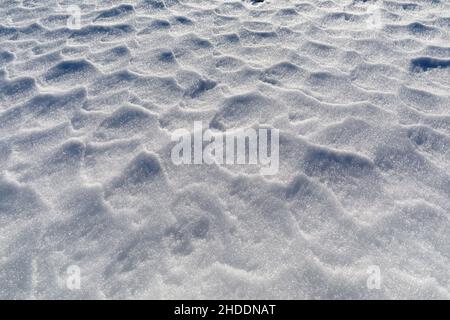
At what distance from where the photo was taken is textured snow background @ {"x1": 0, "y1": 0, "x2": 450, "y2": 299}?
187 centimetres

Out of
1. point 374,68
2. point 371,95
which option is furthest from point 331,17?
point 371,95

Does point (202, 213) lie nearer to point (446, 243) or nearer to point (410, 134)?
point (446, 243)

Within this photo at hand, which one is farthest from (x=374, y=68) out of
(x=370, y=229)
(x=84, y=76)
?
(x=84, y=76)

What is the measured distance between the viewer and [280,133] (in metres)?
2.44

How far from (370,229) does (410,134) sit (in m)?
0.84

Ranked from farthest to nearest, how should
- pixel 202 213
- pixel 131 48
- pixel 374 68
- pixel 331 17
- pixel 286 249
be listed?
pixel 331 17 < pixel 131 48 < pixel 374 68 < pixel 202 213 < pixel 286 249

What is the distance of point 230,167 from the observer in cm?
229

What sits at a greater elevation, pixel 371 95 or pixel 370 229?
pixel 371 95

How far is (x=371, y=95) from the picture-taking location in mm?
2670

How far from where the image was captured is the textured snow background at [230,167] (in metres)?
1.87

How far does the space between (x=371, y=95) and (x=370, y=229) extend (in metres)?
1.14

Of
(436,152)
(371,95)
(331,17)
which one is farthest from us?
(331,17)
